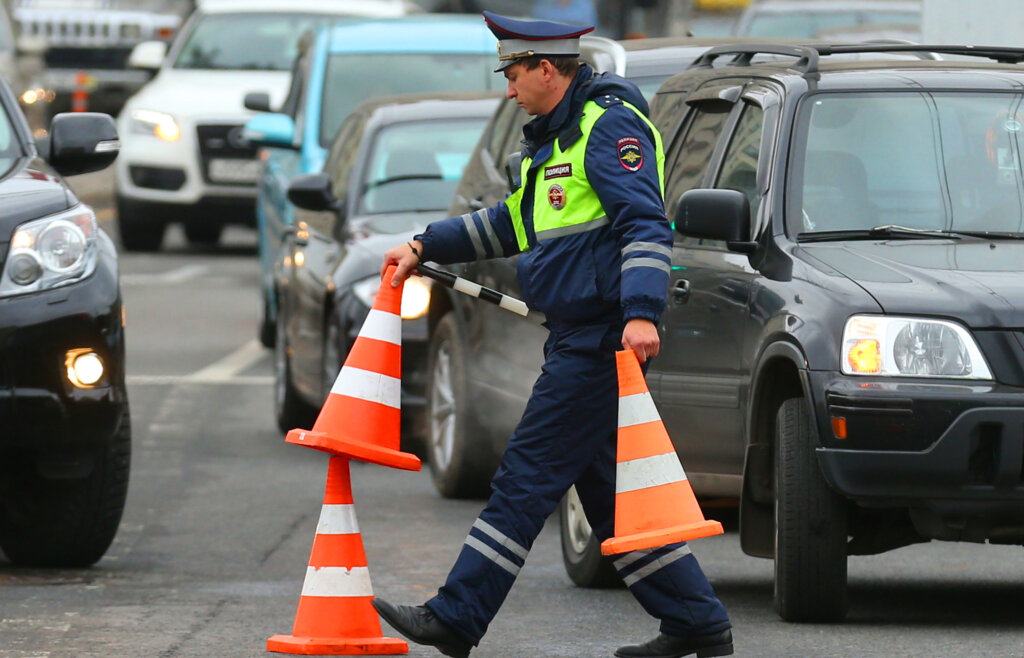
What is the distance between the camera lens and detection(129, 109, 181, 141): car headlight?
1986 cm

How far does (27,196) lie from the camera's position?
26.3ft

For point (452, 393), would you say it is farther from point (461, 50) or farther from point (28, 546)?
point (461, 50)

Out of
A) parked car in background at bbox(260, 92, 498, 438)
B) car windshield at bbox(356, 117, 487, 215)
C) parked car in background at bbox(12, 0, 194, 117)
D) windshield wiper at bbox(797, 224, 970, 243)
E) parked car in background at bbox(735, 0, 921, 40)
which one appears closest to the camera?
windshield wiper at bbox(797, 224, 970, 243)

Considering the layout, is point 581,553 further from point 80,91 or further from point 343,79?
point 80,91

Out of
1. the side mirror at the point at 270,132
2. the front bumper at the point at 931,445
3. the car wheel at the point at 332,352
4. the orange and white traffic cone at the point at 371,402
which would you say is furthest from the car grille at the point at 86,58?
the front bumper at the point at 931,445

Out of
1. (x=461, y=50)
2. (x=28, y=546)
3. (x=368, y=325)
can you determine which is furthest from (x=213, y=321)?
(x=368, y=325)

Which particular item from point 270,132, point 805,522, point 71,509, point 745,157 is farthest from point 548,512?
point 270,132

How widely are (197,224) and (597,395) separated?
15.7m

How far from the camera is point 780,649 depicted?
674 centimetres

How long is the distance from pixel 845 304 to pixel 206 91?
13.7 meters

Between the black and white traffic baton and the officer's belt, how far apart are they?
0.89 ft

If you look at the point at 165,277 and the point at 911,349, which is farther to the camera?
the point at 165,277

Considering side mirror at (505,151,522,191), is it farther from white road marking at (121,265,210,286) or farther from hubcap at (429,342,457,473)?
white road marking at (121,265,210,286)

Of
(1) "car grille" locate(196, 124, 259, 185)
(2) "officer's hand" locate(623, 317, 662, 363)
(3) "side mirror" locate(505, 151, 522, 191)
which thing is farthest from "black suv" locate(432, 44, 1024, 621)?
(1) "car grille" locate(196, 124, 259, 185)
